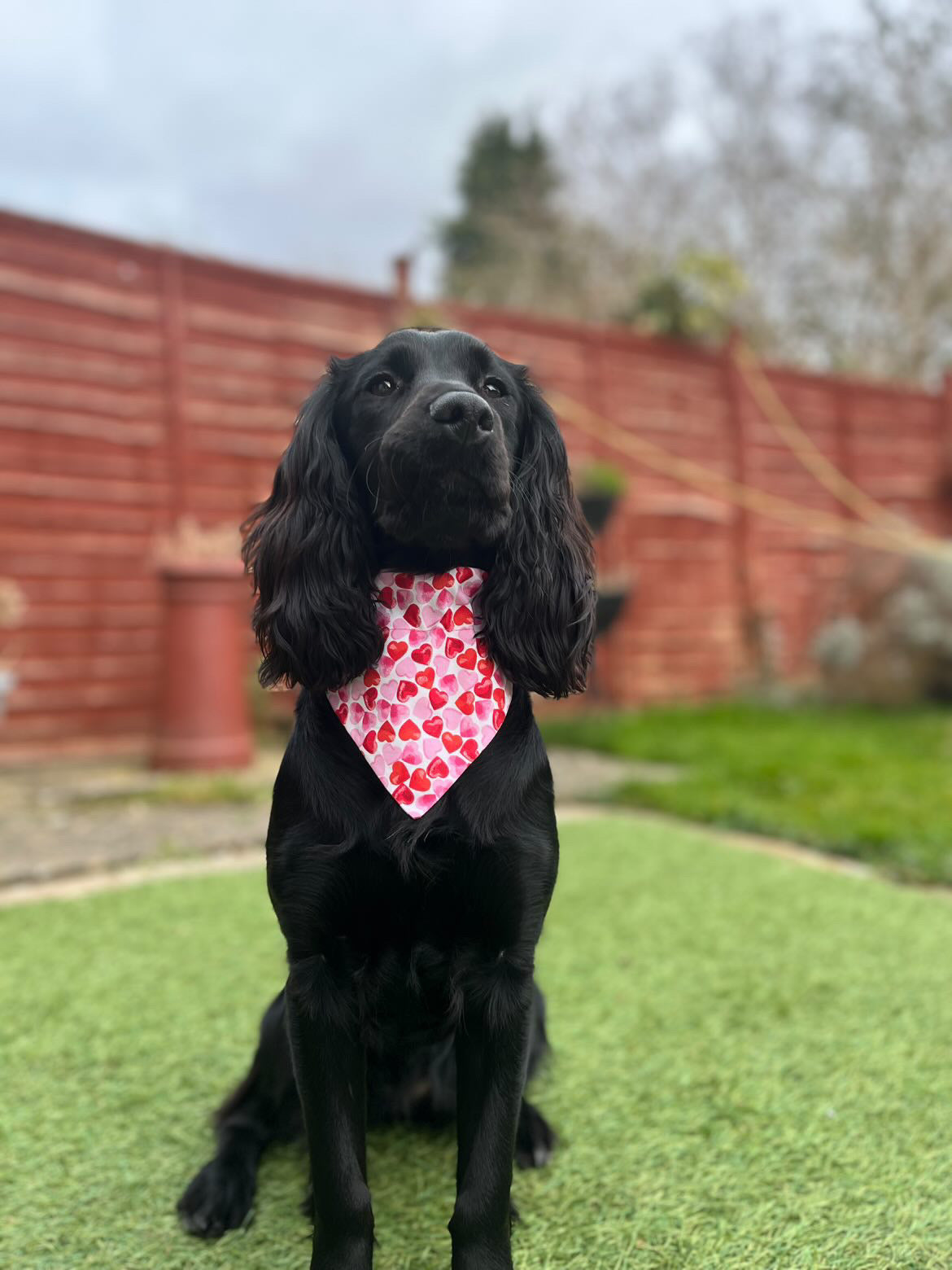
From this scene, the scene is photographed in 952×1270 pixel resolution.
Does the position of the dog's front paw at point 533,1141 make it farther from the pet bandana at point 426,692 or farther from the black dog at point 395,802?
the pet bandana at point 426,692

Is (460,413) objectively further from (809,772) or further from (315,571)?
(809,772)

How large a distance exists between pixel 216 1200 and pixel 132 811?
2776 mm

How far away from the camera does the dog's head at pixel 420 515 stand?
130 cm

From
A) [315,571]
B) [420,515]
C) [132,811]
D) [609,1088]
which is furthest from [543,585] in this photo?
[132,811]

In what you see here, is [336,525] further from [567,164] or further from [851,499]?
[567,164]

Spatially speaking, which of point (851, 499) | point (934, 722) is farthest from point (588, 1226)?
point (851, 499)

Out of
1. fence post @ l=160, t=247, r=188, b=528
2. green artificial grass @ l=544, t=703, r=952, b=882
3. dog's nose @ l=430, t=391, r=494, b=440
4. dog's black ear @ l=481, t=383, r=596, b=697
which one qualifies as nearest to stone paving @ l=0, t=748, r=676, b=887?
green artificial grass @ l=544, t=703, r=952, b=882

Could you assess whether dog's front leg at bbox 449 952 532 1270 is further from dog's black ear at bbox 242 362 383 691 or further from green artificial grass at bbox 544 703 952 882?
green artificial grass at bbox 544 703 952 882

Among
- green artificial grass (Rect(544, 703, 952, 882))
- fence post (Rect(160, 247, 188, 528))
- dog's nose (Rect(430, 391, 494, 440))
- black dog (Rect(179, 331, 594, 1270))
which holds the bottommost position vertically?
green artificial grass (Rect(544, 703, 952, 882))

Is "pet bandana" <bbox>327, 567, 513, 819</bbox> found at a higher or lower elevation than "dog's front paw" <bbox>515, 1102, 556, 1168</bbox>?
higher

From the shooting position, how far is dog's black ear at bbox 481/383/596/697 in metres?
1.40

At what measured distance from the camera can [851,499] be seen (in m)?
8.63

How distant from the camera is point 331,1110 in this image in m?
1.25

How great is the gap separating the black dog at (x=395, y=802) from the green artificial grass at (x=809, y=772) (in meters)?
2.32
